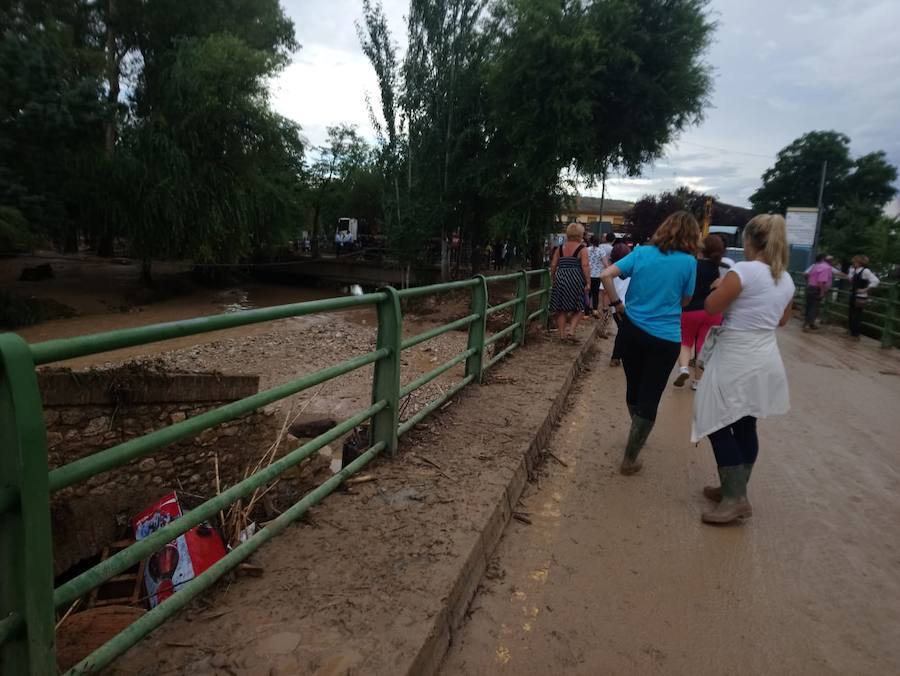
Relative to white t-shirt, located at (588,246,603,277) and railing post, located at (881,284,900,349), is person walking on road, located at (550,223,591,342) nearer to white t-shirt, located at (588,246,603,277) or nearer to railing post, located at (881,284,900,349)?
white t-shirt, located at (588,246,603,277)

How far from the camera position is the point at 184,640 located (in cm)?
199

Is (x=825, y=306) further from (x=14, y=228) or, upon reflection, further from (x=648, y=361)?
(x=14, y=228)

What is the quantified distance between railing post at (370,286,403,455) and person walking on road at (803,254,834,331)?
13126 millimetres

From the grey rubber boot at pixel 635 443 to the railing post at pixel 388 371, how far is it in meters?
1.66

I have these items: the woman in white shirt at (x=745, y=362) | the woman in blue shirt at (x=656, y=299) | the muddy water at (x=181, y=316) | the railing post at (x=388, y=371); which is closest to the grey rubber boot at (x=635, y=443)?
the woman in blue shirt at (x=656, y=299)

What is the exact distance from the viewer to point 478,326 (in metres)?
5.40

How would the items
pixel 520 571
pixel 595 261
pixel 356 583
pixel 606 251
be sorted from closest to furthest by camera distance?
pixel 356 583 < pixel 520 571 < pixel 595 261 < pixel 606 251

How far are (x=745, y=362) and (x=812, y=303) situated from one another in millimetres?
12246

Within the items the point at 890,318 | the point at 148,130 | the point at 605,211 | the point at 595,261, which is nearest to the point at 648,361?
the point at 595,261

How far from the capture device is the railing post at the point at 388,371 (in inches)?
132

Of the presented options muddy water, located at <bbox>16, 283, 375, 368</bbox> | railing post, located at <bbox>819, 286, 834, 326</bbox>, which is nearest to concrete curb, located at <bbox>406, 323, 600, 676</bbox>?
muddy water, located at <bbox>16, 283, 375, 368</bbox>

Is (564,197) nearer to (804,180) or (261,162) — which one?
(261,162)

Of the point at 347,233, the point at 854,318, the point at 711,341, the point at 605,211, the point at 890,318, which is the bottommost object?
the point at 854,318

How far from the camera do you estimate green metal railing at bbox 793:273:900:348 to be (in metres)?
11.4
